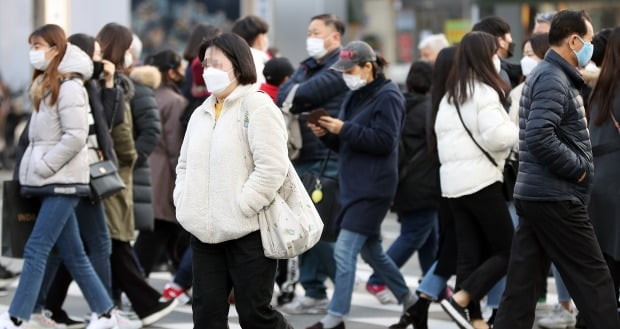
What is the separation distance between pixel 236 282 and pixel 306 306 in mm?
3462

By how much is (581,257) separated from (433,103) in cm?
191

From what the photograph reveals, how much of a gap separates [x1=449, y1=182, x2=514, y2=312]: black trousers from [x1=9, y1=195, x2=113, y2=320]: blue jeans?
2.30 meters

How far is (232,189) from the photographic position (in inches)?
253

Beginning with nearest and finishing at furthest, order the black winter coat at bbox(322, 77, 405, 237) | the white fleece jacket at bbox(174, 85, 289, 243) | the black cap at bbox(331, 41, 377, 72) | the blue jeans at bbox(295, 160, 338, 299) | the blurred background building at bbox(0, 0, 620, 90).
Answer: the white fleece jacket at bbox(174, 85, 289, 243) → the black winter coat at bbox(322, 77, 405, 237) → the black cap at bbox(331, 41, 377, 72) → the blue jeans at bbox(295, 160, 338, 299) → the blurred background building at bbox(0, 0, 620, 90)

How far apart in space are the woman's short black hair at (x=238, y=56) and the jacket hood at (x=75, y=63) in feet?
6.67

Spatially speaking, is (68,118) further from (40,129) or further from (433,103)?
(433,103)

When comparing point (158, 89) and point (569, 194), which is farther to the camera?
point (158, 89)

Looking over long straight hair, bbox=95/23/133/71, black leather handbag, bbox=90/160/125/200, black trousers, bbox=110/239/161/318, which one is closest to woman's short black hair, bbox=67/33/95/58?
long straight hair, bbox=95/23/133/71

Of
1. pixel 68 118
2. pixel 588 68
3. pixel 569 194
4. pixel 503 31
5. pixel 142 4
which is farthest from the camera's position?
pixel 142 4

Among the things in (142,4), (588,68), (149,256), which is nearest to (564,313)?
(588,68)

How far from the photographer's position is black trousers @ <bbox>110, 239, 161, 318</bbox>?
9.09 meters

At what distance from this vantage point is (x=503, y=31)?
32.0 ft

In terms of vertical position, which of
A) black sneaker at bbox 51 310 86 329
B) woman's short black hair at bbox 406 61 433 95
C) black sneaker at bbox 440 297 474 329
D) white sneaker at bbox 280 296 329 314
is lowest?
white sneaker at bbox 280 296 329 314

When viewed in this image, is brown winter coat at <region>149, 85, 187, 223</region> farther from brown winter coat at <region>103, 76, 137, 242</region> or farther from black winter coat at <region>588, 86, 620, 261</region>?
black winter coat at <region>588, 86, 620, 261</region>
